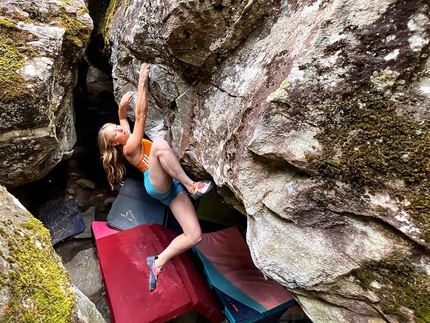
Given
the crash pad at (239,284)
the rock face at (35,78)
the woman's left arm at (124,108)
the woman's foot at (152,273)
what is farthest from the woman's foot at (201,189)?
the rock face at (35,78)

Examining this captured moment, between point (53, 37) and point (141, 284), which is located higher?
point (53, 37)

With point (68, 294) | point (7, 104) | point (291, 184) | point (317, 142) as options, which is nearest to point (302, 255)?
point (291, 184)

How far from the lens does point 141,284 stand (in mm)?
3994

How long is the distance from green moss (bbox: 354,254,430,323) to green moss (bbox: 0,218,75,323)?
181cm

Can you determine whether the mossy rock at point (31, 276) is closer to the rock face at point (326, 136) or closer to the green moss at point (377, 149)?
the rock face at point (326, 136)

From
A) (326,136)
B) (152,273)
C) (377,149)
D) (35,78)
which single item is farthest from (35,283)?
(35,78)

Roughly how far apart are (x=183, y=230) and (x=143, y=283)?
0.89 metres

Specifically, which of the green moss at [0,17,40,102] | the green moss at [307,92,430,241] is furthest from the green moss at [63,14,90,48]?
the green moss at [307,92,430,241]

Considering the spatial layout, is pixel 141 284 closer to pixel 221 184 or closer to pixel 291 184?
pixel 221 184

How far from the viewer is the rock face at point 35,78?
3.43m

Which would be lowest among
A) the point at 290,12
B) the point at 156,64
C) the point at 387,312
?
the point at 387,312

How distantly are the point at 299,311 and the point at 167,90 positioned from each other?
337 centimetres

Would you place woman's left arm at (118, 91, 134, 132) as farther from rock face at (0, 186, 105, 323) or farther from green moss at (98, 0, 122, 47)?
rock face at (0, 186, 105, 323)

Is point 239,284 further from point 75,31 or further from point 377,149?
point 75,31
